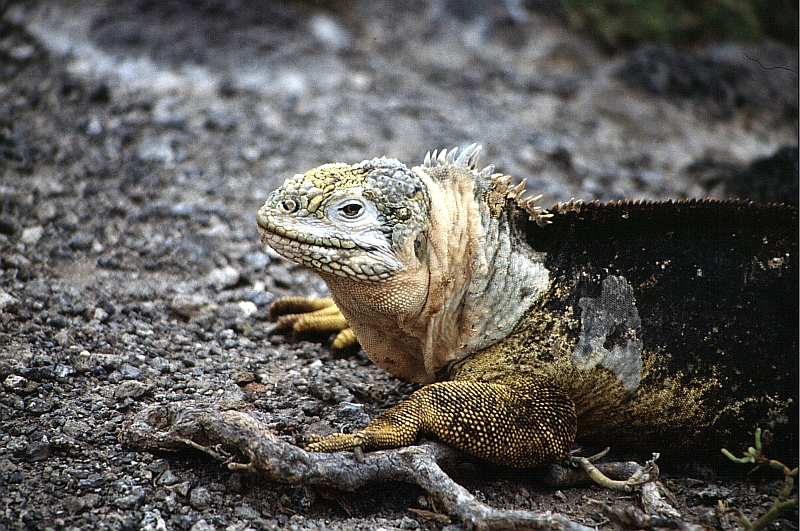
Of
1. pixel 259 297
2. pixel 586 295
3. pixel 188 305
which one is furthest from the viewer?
pixel 259 297

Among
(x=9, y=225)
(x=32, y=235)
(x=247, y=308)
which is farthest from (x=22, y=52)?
(x=247, y=308)

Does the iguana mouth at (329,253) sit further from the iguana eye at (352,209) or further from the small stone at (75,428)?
the small stone at (75,428)

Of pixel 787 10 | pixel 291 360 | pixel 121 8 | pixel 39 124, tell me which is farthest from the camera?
pixel 787 10

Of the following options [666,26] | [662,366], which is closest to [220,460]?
[662,366]

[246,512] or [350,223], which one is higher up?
[350,223]

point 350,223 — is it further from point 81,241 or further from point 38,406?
point 81,241

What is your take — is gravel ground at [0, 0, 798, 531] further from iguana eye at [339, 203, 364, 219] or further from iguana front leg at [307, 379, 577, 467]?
iguana eye at [339, 203, 364, 219]

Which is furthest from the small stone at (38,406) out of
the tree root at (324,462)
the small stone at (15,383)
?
the tree root at (324,462)

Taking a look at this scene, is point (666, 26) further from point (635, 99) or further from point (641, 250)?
point (641, 250)
